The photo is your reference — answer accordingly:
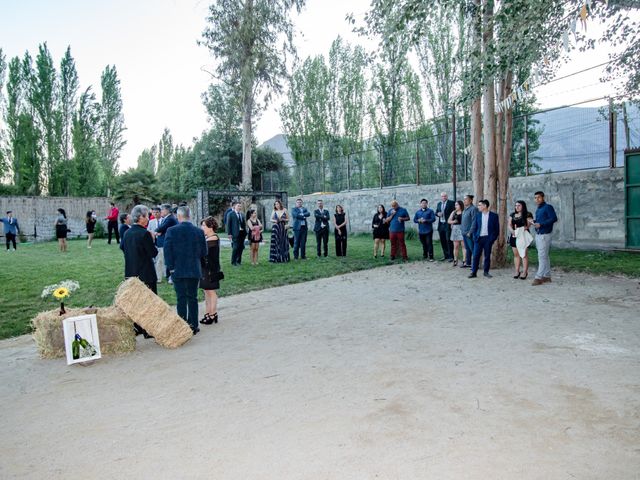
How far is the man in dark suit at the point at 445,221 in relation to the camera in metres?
12.9

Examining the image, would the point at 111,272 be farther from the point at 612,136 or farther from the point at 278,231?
the point at 612,136

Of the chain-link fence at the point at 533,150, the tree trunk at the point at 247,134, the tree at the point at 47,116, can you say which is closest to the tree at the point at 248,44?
the tree trunk at the point at 247,134

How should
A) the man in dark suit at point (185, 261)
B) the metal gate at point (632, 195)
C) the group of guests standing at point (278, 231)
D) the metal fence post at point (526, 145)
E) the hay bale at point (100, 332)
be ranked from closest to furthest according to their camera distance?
the hay bale at point (100, 332)
the man in dark suit at point (185, 261)
the metal gate at point (632, 195)
the group of guests standing at point (278, 231)
the metal fence post at point (526, 145)

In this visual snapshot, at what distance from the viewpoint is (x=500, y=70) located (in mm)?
9055

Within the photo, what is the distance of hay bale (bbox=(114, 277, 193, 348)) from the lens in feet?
18.2

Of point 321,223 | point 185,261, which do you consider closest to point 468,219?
point 321,223

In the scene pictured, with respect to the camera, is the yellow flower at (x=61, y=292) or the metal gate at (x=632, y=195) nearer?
the yellow flower at (x=61, y=292)

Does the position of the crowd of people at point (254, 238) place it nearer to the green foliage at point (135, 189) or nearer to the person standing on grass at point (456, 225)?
the person standing on grass at point (456, 225)

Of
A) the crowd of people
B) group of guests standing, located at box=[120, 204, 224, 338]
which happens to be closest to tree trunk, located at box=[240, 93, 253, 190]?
the crowd of people

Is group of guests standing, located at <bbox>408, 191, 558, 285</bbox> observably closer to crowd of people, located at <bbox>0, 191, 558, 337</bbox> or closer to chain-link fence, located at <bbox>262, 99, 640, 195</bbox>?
crowd of people, located at <bbox>0, 191, 558, 337</bbox>

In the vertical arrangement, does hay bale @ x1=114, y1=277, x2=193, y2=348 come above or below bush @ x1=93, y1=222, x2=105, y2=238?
below

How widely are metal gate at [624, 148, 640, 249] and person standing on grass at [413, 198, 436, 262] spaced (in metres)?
5.14

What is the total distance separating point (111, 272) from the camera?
11.9m

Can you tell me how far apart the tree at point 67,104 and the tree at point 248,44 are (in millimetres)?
13777
